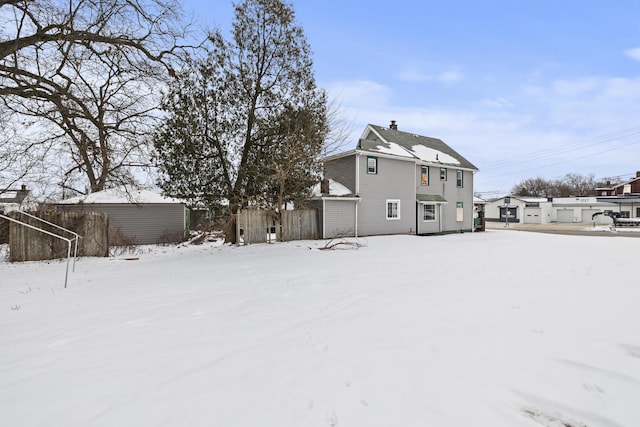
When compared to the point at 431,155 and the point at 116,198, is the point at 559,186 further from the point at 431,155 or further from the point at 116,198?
the point at 116,198

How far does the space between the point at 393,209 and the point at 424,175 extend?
13.2 feet

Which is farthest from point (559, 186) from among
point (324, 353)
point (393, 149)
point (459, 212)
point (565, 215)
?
point (324, 353)

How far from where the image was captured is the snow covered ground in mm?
2268

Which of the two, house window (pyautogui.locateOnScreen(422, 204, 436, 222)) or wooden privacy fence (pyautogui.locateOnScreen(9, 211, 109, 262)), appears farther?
house window (pyautogui.locateOnScreen(422, 204, 436, 222))

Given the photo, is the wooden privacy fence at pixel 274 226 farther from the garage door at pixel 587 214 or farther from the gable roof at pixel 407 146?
the garage door at pixel 587 214

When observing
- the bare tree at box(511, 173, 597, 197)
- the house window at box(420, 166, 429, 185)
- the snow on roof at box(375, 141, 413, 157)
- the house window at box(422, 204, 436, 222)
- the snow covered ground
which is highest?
the bare tree at box(511, 173, 597, 197)

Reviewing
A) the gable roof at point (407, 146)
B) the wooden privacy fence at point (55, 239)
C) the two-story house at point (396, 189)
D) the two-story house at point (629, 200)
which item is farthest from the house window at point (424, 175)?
the two-story house at point (629, 200)

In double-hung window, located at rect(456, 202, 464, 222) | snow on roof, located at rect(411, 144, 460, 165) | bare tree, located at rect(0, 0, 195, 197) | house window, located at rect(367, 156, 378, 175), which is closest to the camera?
bare tree, located at rect(0, 0, 195, 197)

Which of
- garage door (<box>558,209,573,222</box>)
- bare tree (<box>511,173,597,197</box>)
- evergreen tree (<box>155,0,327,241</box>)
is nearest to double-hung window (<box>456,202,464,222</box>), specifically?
evergreen tree (<box>155,0,327,241</box>)

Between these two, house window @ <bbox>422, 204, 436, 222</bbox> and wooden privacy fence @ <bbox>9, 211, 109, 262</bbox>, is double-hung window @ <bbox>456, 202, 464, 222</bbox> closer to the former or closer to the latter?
house window @ <bbox>422, 204, 436, 222</bbox>

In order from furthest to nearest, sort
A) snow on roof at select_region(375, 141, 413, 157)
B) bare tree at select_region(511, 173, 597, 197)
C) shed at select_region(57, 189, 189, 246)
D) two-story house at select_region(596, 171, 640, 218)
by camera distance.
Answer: bare tree at select_region(511, 173, 597, 197)
two-story house at select_region(596, 171, 640, 218)
snow on roof at select_region(375, 141, 413, 157)
shed at select_region(57, 189, 189, 246)

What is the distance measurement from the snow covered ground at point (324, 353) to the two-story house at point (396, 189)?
1093 cm

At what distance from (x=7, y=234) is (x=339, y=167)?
15.0 meters

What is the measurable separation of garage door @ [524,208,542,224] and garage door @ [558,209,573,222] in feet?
14.4
